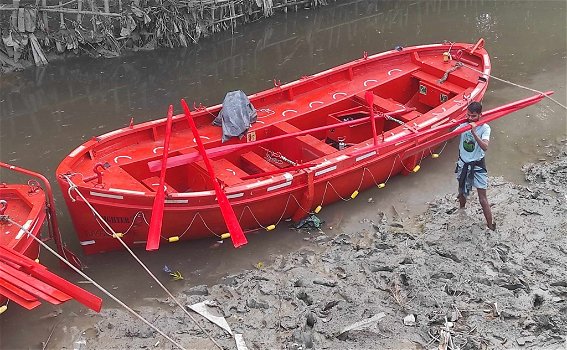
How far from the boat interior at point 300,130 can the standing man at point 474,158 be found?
167 cm

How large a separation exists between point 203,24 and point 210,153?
8.90 metres

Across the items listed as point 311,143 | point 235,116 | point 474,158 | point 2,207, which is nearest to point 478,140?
point 474,158

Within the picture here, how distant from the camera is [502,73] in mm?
14305

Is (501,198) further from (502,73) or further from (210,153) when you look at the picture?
(502,73)

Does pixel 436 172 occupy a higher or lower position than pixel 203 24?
lower

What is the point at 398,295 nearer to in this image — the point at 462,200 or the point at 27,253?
the point at 462,200

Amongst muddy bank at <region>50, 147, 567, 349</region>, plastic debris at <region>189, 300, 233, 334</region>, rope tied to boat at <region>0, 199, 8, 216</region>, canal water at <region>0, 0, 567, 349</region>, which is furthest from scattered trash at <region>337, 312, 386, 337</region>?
rope tied to boat at <region>0, 199, 8, 216</region>

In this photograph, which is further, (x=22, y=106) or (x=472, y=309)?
(x=22, y=106)

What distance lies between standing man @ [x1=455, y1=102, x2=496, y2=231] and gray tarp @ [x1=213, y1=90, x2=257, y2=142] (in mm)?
3231

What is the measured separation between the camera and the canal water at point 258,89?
8.46m

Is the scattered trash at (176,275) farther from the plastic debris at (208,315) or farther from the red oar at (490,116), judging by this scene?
the red oar at (490,116)

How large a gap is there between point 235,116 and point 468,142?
3464 mm

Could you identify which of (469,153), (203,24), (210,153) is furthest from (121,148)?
(203,24)

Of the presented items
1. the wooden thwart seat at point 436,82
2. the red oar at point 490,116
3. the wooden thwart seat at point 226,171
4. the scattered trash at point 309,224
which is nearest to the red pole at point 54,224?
the wooden thwart seat at point 226,171
